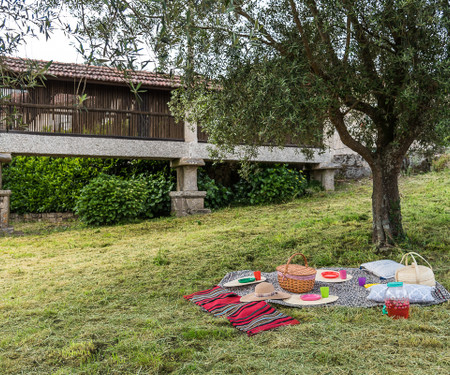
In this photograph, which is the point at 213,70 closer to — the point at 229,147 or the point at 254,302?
the point at 229,147

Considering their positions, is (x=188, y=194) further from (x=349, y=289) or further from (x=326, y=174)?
(x=349, y=289)

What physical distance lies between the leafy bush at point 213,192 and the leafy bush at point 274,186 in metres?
0.43

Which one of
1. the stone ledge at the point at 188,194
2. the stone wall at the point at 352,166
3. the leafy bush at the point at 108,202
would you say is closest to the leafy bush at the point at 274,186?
the stone ledge at the point at 188,194

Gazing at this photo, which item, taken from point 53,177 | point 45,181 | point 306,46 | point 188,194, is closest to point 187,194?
point 188,194

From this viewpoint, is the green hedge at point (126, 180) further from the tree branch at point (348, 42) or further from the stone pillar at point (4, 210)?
the tree branch at point (348, 42)

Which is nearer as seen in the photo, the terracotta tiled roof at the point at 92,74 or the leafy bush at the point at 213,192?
the terracotta tiled roof at the point at 92,74

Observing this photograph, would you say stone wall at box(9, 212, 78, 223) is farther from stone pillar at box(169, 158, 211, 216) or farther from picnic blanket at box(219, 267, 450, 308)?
picnic blanket at box(219, 267, 450, 308)

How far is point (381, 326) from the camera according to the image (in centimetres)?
367

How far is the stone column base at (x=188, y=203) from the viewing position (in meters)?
12.6

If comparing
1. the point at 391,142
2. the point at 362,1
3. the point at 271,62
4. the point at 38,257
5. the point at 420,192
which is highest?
the point at 362,1

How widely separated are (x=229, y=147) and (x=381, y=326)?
14.8ft

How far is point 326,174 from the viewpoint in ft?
48.1

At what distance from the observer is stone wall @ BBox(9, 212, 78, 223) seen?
534 inches

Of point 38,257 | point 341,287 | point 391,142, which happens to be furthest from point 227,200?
point 341,287
